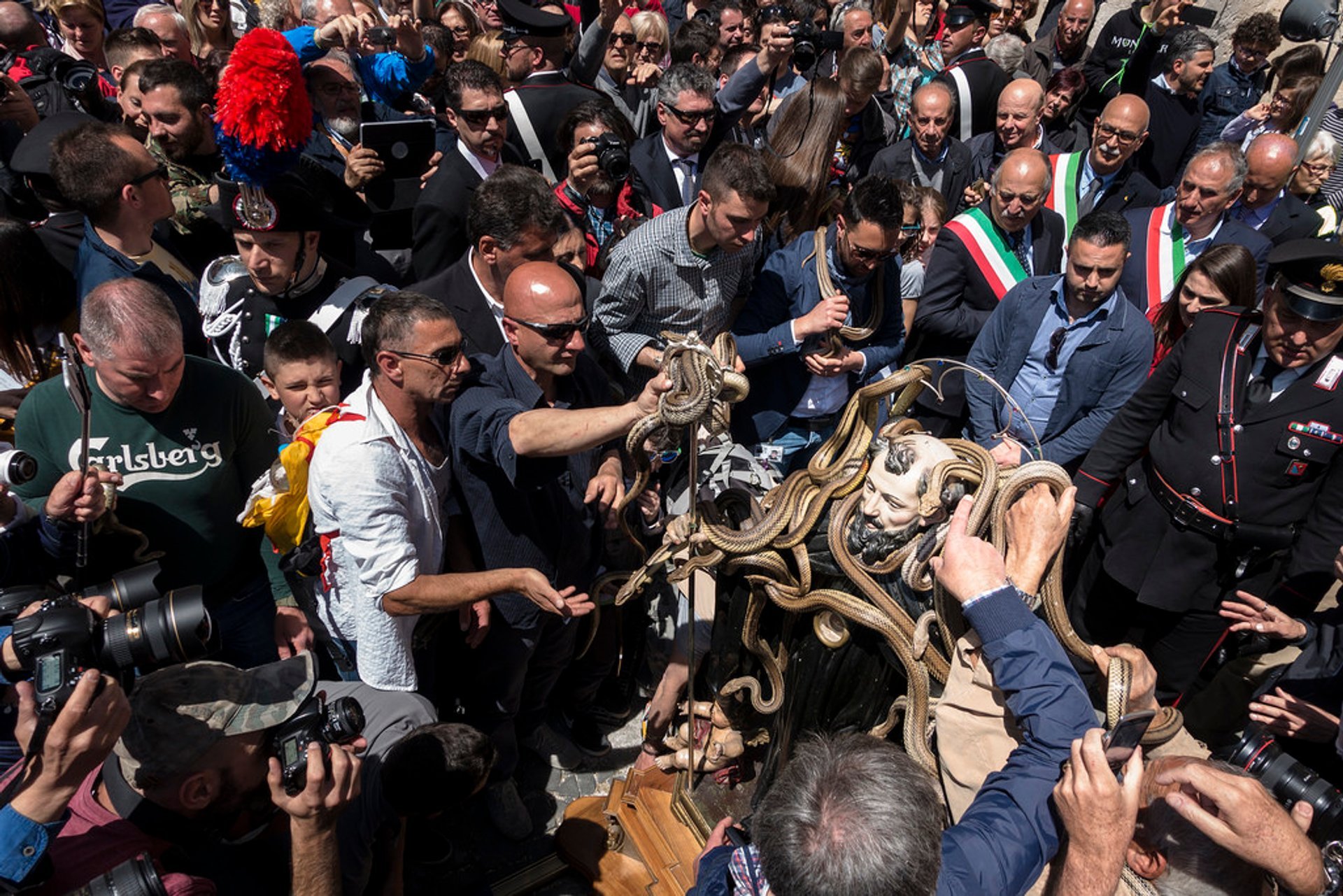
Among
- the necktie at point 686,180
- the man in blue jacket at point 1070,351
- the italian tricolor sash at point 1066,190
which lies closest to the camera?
the man in blue jacket at point 1070,351

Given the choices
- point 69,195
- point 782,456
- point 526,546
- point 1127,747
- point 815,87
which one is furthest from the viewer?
point 815,87

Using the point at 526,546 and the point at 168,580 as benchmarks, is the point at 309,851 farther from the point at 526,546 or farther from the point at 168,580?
the point at 168,580

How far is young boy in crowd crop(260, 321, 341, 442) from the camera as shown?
10.3 ft

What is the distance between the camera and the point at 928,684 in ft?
7.52

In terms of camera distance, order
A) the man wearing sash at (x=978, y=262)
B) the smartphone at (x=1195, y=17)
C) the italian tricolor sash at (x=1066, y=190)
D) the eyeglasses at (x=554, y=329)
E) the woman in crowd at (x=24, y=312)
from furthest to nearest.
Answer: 1. the smartphone at (x=1195, y=17)
2. the italian tricolor sash at (x=1066, y=190)
3. the man wearing sash at (x=978, y=262)
4. the woman in crowd at (x=24, y=312)
5. the eyeglasses at (x=554, y=329)

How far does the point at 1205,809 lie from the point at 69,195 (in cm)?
394

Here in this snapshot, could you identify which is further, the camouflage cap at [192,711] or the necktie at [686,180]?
the necktie at [686,180]

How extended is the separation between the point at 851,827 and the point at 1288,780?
1258 mm

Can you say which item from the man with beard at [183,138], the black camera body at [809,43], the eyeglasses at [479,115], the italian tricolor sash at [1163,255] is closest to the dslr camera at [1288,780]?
the italian tricolor sash at [1163,255]

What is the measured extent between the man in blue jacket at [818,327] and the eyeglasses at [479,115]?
153 centimetres

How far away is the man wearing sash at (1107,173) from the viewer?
5258 mm

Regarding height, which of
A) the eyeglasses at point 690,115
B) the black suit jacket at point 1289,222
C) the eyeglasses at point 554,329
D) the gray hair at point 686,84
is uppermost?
the gray hair at point 686,84

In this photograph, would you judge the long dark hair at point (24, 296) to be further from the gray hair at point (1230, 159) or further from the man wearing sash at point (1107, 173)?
the gray hair at point (1230, 159)

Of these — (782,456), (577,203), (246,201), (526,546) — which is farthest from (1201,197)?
(246,201)
